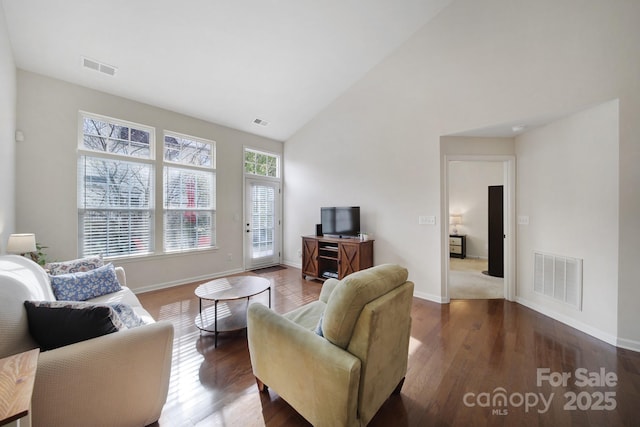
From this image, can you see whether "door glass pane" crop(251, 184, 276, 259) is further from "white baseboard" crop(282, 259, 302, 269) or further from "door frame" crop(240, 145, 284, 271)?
"white baseboard" crop(282, 259, 302, 269)

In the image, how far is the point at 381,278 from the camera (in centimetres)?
138

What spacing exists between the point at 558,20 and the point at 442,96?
121cm

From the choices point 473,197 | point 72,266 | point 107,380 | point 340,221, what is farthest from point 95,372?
point 473,197

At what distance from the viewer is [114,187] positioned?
3.57m

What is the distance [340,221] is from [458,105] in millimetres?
2479

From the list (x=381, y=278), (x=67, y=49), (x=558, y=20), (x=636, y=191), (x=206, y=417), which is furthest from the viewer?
(x=67, y=49)

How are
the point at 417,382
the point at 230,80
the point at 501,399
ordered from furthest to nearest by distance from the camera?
the point at 230,80, the point at 417,382, the point at 501,399

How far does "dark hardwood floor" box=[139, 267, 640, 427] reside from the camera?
5.00 feet

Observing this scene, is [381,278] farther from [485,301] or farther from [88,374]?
[485,301]

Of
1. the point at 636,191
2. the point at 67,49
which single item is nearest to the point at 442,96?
the point at 636,191

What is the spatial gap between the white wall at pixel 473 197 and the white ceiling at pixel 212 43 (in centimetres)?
417

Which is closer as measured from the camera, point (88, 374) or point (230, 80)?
point (88, 374)

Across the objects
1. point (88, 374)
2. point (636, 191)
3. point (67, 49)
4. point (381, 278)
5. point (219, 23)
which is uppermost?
point (219, 23)

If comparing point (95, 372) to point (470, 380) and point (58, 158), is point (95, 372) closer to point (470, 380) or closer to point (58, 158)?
point (470, 380)
